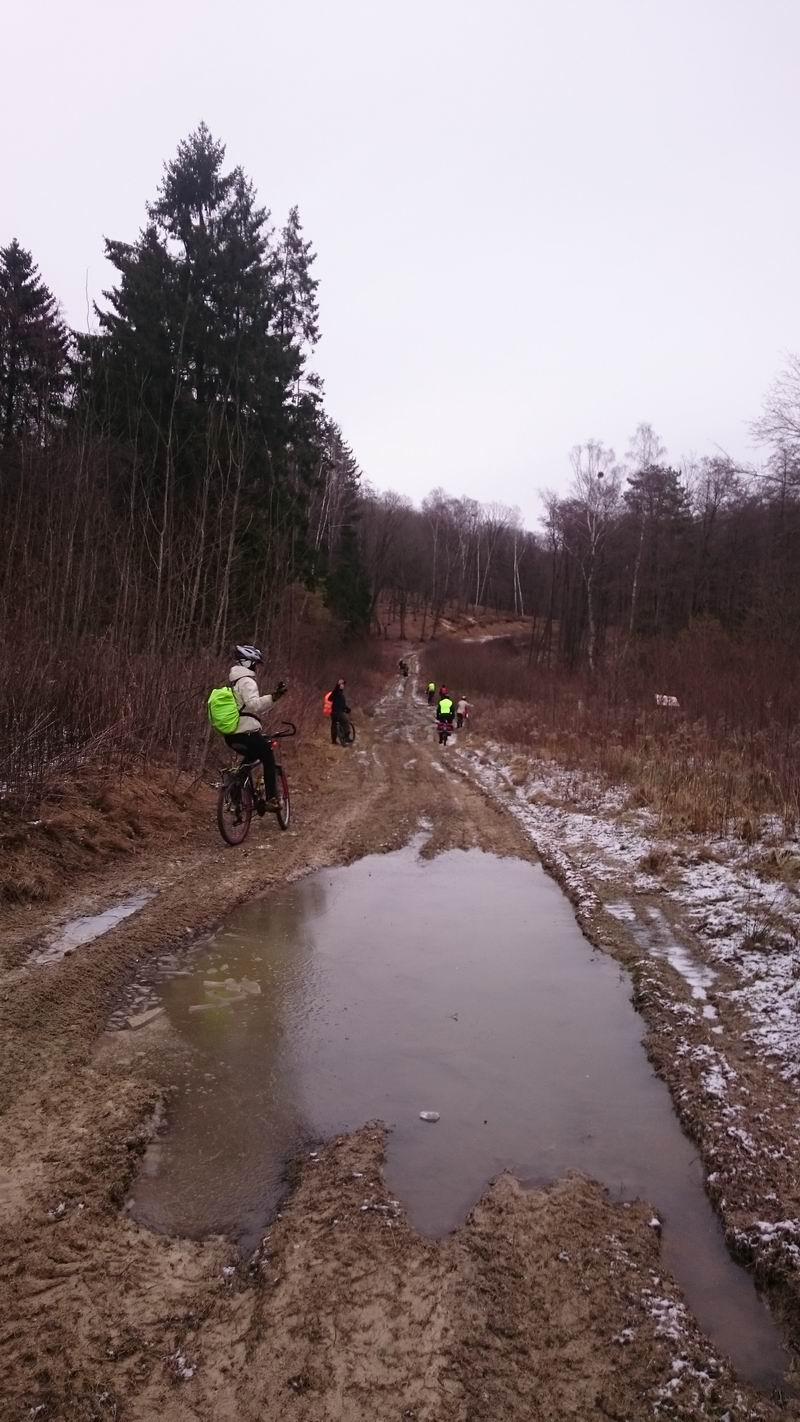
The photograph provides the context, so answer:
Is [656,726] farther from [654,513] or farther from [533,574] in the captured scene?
[533,574]

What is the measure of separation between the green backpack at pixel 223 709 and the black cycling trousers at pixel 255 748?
12.1 inches

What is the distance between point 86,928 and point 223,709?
3.09m

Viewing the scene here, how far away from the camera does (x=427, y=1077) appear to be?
13.3ft

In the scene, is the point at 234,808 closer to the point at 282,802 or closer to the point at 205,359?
the point at 282,802

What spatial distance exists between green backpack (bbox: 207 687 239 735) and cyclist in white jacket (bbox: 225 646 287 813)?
0.52ft

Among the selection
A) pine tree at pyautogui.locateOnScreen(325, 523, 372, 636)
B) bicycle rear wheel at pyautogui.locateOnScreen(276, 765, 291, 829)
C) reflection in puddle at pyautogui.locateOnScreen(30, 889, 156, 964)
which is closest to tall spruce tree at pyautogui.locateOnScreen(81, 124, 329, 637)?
bicycle rear wheel at pyautogui.locateOnScreen(276, 765, 291, 829)

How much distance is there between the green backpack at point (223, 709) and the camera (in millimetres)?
8383

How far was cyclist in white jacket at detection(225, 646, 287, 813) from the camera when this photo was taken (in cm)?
860

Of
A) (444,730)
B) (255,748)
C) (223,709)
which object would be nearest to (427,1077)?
(223,709)

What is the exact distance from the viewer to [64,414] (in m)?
17.7

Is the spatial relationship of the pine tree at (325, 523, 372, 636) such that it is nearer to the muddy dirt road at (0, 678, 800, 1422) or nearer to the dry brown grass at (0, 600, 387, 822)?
the dry brown grass at (0, 600, 387, 822)

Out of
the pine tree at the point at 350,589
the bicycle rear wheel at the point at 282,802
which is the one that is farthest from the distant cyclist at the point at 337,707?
the pine tree at the point at 350,589

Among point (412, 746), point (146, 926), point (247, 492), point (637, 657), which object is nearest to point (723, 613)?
point (637, 657)

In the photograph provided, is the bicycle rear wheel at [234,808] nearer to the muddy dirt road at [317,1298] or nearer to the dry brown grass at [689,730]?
the muddy dirt road at [317,1298]
